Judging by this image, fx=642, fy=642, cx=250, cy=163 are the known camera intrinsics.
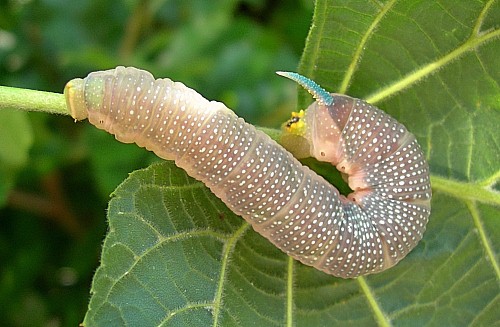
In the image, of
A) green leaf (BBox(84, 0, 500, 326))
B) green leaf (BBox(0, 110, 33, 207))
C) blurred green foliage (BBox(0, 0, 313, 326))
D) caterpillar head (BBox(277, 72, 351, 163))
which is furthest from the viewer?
blurred green foliage (BBox(0, 0, 313, 326))

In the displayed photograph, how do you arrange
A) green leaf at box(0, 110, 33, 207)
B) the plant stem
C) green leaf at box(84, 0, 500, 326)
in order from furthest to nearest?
green leaf at box(0, 110, 33, 207)
green leaf at box(84, 0, 500, 326)
the plant stem

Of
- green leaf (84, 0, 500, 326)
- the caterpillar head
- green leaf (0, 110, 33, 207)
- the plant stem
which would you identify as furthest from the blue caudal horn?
green leaf (0, 110, 33, 207)

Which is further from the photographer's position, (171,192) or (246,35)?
(246,35)

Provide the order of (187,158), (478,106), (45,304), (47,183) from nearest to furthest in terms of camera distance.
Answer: (187,158) < (478,106) < (47,183) < (45,304)

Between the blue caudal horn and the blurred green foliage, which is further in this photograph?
the blurred green foliage

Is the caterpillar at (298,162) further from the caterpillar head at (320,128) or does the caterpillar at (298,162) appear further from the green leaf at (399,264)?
the green leaf at (399,264)

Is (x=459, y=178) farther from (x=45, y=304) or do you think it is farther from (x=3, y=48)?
(x=3, y=48)

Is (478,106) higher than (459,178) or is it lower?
higher

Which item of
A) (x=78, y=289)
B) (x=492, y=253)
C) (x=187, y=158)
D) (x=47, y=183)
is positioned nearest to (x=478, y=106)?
(x=492, y=253)

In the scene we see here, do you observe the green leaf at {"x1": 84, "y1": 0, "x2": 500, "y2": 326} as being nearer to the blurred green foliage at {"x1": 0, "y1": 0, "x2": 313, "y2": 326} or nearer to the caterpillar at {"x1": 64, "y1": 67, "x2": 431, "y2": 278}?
the caterpillar at {"x1": 64, "y1": 67, "x2": 431, "y2": 278}
